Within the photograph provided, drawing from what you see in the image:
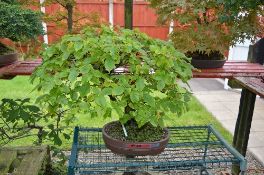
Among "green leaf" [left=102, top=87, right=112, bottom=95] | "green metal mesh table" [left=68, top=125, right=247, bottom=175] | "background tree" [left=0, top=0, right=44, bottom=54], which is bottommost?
"green metal mesh table" [left=68, top=125, right=247, bottom=175]

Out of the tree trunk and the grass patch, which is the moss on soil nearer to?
the tree trunk

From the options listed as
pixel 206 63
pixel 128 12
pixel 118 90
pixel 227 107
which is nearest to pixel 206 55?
pixel 206 63

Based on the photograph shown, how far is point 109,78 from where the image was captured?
55.4 inches

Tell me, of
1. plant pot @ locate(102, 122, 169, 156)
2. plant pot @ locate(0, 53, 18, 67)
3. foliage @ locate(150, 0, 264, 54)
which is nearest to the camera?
plant pot @ locate(102, 122, 169, 156)

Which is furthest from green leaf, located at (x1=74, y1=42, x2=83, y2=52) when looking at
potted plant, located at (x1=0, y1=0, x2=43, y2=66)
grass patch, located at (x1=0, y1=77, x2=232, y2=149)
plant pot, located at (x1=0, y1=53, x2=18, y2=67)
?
grass patch, located at (x1=0, y1=77, x2=232, y2=149)

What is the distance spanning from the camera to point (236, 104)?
207 inches

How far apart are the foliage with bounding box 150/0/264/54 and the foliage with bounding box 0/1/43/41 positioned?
85 centimetres

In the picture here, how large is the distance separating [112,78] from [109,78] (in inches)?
0.5

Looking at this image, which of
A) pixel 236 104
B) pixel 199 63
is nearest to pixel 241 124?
pixel 199 63

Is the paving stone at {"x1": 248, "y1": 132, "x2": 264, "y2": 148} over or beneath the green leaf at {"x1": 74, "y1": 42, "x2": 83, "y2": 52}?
beneath

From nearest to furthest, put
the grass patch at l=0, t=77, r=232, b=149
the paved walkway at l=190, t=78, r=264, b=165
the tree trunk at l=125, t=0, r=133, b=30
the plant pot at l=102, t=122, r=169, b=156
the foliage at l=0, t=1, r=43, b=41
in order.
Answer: the plant pot at l=102, t=122, r=169, b=156
the foliage at l=0, t=1, r=43, b=41
the tree trunk at l=125, t=0, r=133, b=30
the grass patch at l=0, t=77, r=232, b=149
the paved walkway at l=190, t=78, r=264, b=165

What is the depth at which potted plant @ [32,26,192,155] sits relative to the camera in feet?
4.41

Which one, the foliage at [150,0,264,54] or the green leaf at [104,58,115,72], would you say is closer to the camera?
the green leaf at [104,58,115,72]

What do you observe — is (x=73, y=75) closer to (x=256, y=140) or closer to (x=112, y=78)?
(x=112, y=78)
